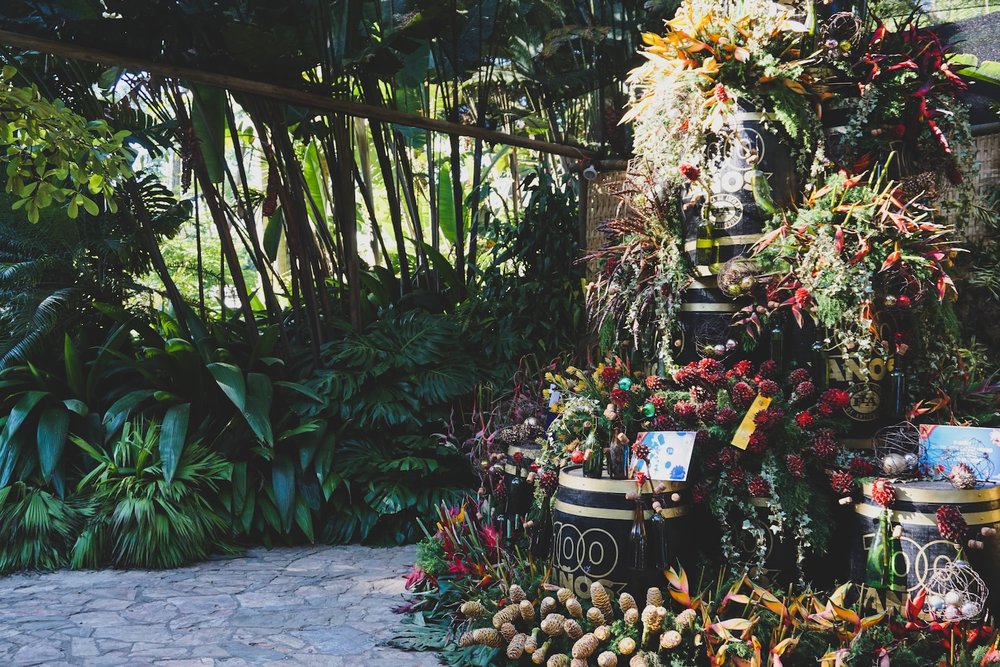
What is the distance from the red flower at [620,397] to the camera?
3.45 m

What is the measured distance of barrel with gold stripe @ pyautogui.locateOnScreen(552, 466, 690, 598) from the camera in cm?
316

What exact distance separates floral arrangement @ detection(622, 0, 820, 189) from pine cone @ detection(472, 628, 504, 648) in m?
2.05

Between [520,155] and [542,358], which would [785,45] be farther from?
[520,155]

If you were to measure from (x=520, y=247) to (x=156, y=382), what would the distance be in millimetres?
2623

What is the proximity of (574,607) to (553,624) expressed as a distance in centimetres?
11

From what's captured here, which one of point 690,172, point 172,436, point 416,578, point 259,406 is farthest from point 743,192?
point 172,436

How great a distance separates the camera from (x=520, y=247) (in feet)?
19.1

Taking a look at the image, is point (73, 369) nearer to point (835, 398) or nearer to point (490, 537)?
point (490, 537)

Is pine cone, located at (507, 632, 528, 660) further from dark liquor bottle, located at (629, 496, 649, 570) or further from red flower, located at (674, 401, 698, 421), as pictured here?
red flower, located at (674, 401, 698, 421)

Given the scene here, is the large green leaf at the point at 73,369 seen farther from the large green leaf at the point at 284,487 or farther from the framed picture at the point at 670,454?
the framed picture at the point at 670,454

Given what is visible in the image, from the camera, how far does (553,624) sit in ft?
10.2

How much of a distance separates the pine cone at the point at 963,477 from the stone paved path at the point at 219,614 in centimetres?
211

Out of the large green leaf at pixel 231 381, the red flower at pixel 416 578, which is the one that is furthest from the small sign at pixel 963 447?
the large green leaf at pixel 231 381

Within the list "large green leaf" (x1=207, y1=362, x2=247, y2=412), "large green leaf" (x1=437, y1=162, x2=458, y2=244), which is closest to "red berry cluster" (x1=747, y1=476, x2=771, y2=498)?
"large green leaf" (x1=207, y1=362, x2=247, y2=412)
